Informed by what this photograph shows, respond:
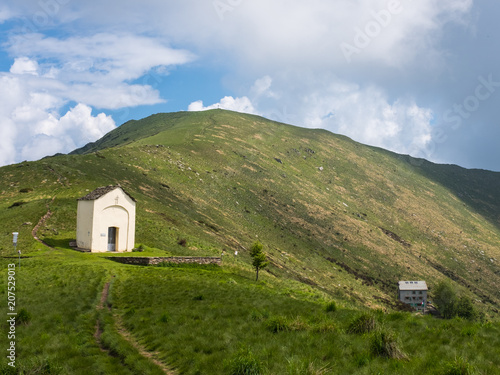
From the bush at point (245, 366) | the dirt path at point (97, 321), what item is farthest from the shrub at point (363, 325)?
the dirt path at point (97, 321)

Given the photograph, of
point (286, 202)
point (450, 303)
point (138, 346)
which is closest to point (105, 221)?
point (138, 346)

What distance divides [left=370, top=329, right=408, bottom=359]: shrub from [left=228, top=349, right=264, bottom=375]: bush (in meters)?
2.94

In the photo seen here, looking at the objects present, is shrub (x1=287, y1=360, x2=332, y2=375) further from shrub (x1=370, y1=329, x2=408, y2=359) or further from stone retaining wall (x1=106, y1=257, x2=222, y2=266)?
stone retaining wall (x1=106, y1=257, x2=222, y2=266)

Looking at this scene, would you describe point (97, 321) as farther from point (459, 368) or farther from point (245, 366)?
point (459, 368)

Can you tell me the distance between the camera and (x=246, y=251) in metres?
62.7

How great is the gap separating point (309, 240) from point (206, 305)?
2948 inches

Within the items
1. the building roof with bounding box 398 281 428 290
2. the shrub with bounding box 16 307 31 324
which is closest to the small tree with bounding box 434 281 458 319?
the building roof with bounding box 398 281 428 290

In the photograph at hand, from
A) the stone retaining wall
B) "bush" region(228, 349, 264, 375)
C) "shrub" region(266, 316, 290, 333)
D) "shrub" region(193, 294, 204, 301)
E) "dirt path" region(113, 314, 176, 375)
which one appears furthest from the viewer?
the stone retaining wall

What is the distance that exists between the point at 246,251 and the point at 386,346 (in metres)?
53.5

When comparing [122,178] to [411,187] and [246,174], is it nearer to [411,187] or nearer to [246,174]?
[246,174]

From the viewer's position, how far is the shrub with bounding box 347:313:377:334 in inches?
463

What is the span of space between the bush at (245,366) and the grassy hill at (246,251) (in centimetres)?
11

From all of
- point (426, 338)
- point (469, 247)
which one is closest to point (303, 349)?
point (426, 338)

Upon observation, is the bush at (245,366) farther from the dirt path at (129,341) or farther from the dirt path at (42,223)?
the dirt path at (42,223)
